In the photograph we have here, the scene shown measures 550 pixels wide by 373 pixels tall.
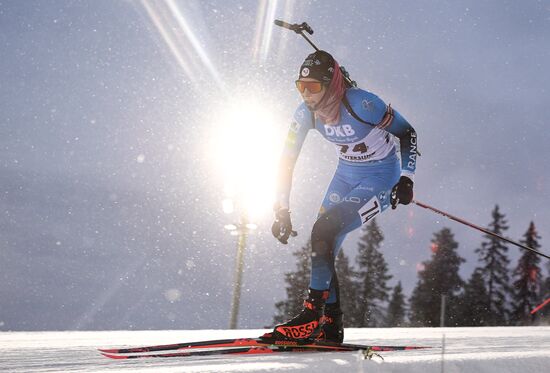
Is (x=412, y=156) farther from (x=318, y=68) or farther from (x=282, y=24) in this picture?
(x=282, y=24)

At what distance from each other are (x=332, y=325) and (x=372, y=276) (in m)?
40.4

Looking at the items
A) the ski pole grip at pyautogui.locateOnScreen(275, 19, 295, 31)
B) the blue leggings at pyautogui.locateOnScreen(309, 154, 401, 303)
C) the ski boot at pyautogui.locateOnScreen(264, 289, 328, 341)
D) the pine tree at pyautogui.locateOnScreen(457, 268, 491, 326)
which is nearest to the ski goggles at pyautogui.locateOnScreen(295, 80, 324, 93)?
the blue leggings at pyautogui.locateOnScreen(309, 154, 401, 303)

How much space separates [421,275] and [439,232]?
516 cm

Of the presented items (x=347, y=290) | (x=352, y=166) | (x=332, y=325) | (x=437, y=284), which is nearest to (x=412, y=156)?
(x=352, y=166)

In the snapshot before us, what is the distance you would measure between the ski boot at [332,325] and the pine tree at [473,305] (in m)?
40.8

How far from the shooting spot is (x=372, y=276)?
43.5 m

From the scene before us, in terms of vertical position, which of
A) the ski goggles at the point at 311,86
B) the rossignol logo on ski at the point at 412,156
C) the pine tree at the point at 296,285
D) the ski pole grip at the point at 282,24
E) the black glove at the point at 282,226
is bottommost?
the black glove at the point at 282,226

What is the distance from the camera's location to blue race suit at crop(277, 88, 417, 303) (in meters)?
4.21

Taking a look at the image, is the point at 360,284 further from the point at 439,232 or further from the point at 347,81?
the point at 347,81

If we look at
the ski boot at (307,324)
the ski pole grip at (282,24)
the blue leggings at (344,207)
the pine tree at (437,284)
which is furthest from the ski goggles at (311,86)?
the pine tree at (437,284)

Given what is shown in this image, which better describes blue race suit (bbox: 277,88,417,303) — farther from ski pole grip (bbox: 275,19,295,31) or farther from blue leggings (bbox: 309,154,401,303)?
ski pole grip (bbox: 275,19,295,31)

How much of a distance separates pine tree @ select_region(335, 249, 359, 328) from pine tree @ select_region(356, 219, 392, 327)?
0.74 metres

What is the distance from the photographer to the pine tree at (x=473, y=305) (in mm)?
42062

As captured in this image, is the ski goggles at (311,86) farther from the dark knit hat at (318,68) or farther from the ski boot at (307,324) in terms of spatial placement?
the ski boot at (307,324)
